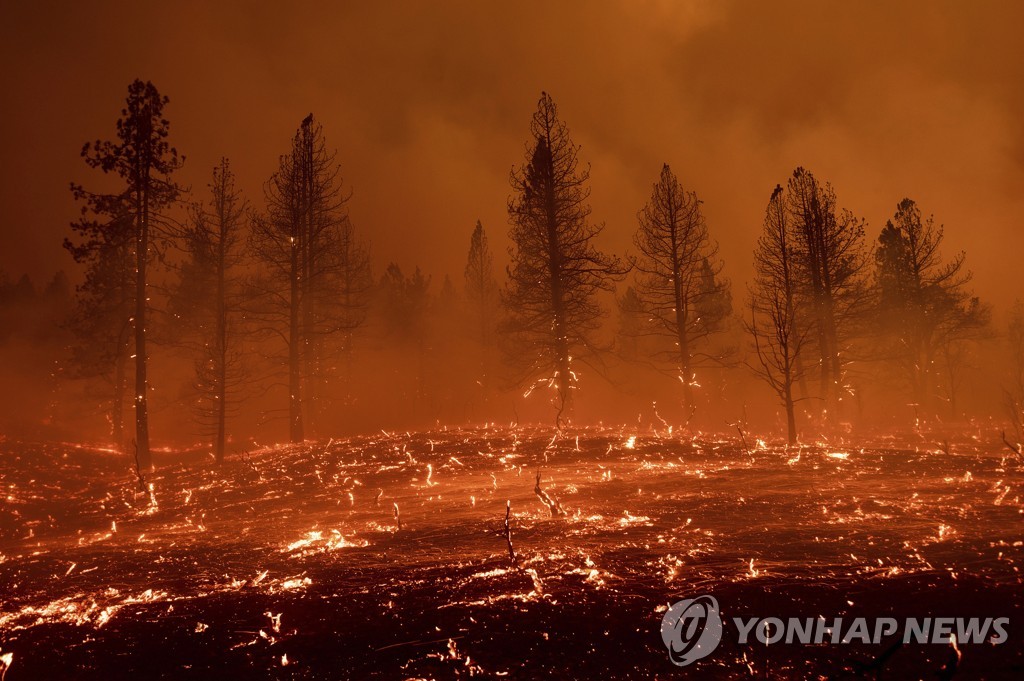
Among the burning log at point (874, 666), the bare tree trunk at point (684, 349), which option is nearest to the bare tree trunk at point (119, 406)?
the bare tree trunk at point (684, 349)

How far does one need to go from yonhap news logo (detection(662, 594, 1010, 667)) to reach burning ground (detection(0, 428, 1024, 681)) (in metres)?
0.08

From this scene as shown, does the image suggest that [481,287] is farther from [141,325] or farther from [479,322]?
[141,325]

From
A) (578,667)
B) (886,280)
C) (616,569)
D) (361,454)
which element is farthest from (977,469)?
(886,280)

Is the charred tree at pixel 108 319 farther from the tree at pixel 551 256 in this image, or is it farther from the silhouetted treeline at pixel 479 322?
the tree at pixel 551 256

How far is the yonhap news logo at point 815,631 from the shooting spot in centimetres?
324

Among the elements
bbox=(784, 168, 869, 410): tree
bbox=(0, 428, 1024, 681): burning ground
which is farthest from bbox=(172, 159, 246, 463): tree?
bbox=(784, 168, 869, 410): tree

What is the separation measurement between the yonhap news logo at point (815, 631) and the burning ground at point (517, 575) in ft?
0.25

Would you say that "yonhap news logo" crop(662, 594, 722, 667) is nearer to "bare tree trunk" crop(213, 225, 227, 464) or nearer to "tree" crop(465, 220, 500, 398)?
"bare tree trunk" crop(213, 225, 227, 464)

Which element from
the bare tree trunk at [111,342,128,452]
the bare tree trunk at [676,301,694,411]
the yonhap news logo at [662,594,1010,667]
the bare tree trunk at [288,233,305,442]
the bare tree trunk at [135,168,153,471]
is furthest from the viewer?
the bare tree trunk at [111,342,128,452]

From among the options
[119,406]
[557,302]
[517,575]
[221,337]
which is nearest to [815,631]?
[517,575]

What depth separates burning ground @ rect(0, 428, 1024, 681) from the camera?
10.9 ft

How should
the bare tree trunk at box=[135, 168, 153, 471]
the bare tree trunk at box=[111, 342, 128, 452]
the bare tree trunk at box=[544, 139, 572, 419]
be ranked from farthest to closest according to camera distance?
the bare tree trunk at box=[111, 342, 128, 452]
the bare tree trunk at box=[544, 139, 572, 419]
the bare tree trunk at box=[135, 168, 153, 471]

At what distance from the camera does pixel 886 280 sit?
30.3 metres

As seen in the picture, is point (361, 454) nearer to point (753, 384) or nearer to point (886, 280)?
point (886, 280)
